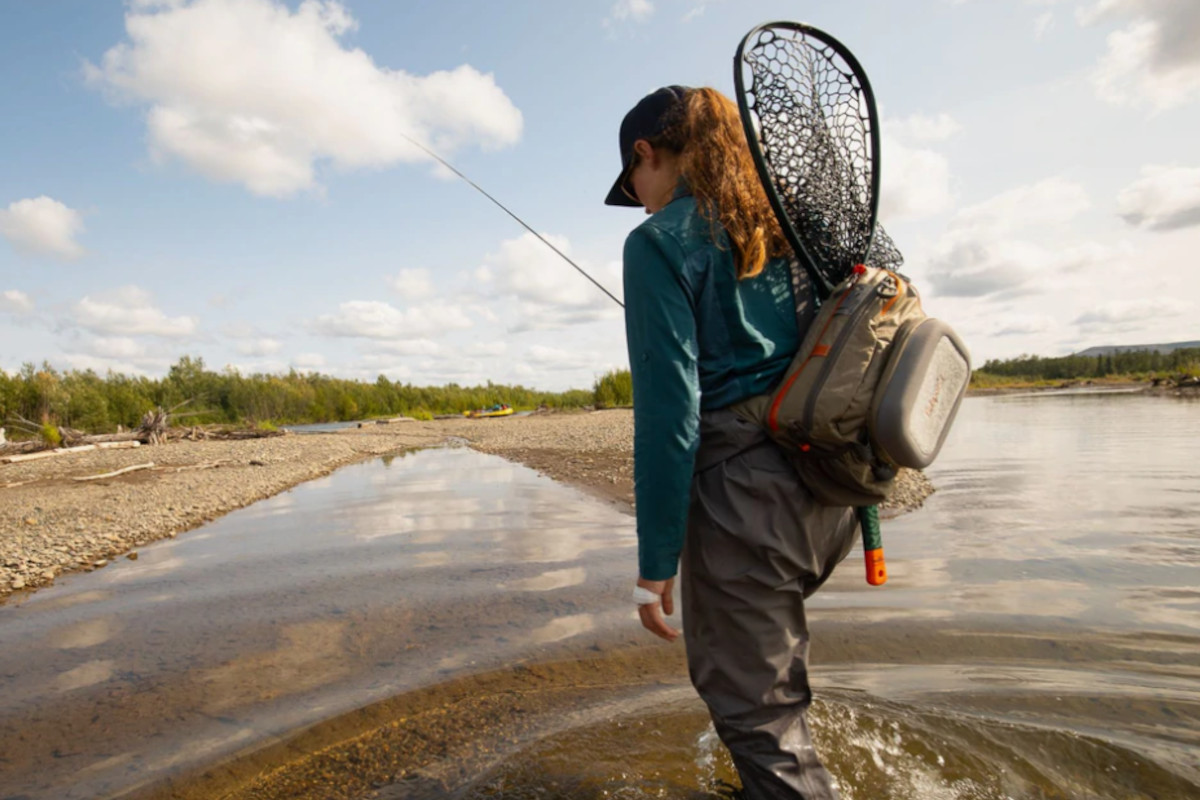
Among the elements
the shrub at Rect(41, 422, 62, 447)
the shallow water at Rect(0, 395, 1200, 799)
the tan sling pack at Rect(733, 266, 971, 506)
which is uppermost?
the tan sling pack at Rect(733, 266, 971, 506)

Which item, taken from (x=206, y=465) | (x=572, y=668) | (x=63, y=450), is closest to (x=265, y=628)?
(x=572, y=668)

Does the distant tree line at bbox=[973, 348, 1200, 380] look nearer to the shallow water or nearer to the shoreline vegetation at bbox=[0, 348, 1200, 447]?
the shoreline vegetation at bbox=[0, 348, 1200, 447]

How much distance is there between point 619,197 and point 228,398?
59.5 metres

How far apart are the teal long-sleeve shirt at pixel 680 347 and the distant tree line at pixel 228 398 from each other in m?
30.1

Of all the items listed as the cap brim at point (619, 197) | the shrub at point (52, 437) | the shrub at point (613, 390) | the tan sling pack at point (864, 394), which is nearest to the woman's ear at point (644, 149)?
the cap brim at point (619, 197)

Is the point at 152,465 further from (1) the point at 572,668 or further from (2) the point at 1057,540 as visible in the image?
(2) the point at 1057,540

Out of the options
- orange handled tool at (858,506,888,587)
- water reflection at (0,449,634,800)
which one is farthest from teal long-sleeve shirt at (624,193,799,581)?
water reflection at (0,449,634,800)

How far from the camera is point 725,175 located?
1922 millimetres

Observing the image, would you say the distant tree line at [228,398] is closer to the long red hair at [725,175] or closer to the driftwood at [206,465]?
the driftwood at [206,465]

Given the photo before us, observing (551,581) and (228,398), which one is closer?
(551,581)

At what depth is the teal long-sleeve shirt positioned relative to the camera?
5.63ft

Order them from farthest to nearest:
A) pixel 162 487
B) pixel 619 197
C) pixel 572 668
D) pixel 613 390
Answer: pixel 613 390 < pixel 162 487 < pixel 572 668 < pixel 619 197

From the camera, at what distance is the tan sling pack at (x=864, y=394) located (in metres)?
1.65

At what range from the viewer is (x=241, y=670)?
3.58 m
